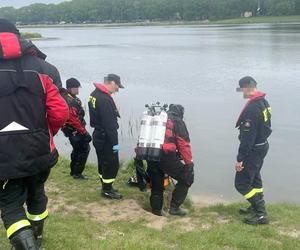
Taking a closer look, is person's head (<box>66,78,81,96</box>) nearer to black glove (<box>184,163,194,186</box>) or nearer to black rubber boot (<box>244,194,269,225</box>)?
black glove (<box>184,163,194,186</box>)

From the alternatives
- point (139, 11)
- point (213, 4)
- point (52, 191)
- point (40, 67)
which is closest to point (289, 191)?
point (52, 191)

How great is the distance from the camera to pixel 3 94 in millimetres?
4062

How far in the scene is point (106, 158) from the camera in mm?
7781

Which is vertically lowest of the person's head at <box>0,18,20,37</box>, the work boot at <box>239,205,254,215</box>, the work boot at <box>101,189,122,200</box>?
the work boot at <box>239,205,254,215</box>

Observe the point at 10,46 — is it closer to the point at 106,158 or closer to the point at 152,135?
the point at 152,135

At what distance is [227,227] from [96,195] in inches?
95.0

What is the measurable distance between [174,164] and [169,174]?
0.61 feet

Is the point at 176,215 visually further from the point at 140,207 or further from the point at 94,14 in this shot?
the point at 94,14

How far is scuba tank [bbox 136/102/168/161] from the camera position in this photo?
6.83 m

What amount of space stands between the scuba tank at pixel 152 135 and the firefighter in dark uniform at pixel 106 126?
0.70 metres

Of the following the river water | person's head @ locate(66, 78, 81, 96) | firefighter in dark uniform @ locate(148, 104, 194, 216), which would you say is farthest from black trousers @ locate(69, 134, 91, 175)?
the river water

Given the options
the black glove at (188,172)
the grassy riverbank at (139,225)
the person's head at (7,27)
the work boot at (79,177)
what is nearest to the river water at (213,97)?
the grassy riverbank at (139,225)

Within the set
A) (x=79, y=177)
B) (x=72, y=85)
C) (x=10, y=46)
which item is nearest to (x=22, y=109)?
(x=10, y=46)

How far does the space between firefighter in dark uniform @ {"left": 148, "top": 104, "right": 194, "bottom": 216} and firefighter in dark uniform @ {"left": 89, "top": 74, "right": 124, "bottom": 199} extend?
2.51 feet
